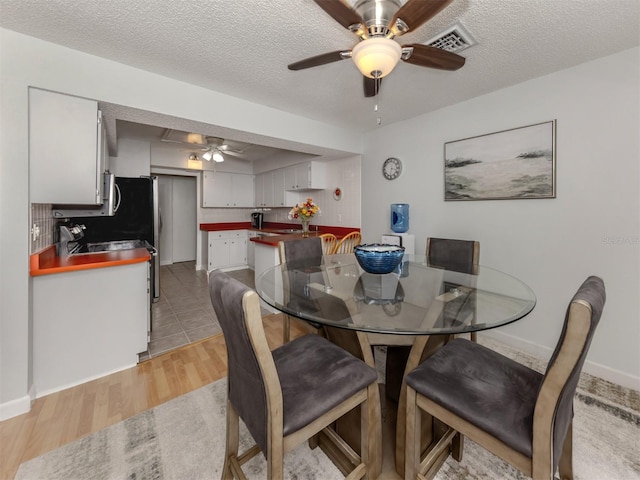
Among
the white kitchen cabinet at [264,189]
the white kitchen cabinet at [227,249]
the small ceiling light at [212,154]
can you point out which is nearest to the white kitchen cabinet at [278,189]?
the white kitchen cabinet at [264,189]

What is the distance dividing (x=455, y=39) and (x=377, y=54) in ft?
2.87

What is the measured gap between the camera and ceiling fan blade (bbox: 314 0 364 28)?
1.12 meters

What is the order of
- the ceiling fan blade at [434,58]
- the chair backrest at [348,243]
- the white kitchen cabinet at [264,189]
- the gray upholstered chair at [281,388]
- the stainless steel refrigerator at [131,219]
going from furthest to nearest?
1. the white kitchen cabinet at [264,189]
2. the chair backrest at [348,243]
3. the stainless steel refrigerator at [131,219]
4. the ceiling fan blade at [434,58]
5. the gray upholstered chair at [281,388]

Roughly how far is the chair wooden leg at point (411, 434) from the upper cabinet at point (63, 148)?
2419 millimetres

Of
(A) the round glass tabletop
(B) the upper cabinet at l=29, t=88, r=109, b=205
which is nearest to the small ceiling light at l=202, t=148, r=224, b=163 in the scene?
(B) the upper cabinet at l=29, t=88, r=109, b=205

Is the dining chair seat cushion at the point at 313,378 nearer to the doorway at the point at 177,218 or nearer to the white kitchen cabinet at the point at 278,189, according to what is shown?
the white kitchen cabinet at the point at 278,189

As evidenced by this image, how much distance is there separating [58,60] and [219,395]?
8.21 feet

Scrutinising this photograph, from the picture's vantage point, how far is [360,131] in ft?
12.4

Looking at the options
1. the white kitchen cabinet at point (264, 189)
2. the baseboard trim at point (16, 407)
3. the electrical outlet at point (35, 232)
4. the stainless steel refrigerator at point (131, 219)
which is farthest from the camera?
the white kitchen cabinet at point (264, 189)

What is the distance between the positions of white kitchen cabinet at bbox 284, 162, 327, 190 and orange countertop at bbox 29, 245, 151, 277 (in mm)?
2802

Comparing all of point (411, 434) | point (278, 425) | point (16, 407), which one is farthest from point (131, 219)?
point (411, 434)

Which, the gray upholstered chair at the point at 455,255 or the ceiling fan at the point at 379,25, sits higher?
the ceiling fan at the point at 379,25

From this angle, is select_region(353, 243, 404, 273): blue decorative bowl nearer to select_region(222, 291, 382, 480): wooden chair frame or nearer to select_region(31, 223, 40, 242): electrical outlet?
select_region(222, 291, 382, 480): wooden chair frame

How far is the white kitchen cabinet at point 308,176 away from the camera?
14.5 feet
